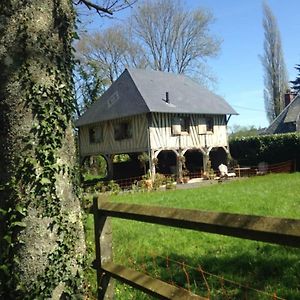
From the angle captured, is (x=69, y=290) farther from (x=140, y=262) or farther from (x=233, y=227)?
(x=140, y=262)

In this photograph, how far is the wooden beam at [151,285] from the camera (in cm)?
271

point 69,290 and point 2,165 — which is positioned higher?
point 2,165

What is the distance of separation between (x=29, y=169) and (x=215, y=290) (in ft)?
8.82

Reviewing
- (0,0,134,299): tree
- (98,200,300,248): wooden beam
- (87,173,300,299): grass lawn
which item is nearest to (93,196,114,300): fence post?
(0,0,134,299): tree

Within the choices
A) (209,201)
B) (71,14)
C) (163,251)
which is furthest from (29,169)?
(209,201)

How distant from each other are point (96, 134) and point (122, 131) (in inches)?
128

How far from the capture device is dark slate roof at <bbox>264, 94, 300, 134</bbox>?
3888cm

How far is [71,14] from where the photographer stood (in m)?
3.67

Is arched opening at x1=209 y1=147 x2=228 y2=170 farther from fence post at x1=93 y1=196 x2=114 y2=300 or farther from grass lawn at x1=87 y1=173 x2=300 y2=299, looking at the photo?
fence post at x1=93 y1=196 x2=114 y2=300

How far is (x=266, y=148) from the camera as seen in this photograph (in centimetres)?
3175

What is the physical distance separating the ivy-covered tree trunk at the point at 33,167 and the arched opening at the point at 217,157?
30.5 metres

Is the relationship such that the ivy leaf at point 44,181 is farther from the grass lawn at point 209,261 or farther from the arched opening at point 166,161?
the arched opening at point 166,161

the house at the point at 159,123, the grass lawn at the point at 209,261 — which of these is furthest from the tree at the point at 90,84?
the grass lawn at the point at 209,261

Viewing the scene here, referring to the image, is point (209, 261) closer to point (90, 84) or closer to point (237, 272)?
point (237, 272)
